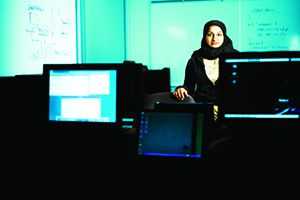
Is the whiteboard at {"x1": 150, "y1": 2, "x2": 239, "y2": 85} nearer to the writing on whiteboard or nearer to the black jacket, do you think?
the writing on whiteboard

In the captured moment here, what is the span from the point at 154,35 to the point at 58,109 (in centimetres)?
331

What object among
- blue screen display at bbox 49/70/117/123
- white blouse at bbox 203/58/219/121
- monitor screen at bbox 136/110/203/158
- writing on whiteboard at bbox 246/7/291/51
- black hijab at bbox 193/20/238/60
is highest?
writing on whiteboard at bbox 246/7/291/51

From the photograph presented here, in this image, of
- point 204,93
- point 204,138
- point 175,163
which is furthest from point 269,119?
point 204,93

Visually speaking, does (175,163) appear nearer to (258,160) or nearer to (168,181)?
(168,181)

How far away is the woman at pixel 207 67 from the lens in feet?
8.96

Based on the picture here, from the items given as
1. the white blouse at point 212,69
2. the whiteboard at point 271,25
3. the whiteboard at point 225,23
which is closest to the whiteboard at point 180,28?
the whiteboard at point 225,23

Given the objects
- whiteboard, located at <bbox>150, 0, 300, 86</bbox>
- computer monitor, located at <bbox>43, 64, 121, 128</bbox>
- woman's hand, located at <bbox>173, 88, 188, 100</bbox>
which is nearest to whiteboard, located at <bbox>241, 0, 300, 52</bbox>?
whiteboard, located at <bbox>150, 0, 300, 86</bbox>

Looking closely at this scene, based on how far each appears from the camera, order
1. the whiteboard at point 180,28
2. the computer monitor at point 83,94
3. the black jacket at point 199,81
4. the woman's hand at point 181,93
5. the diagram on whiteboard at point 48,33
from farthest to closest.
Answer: the whiteboard at point 180,28
the black jacket at point 199,81
the diagram on whiteboard at point 48,33
the woman's hand at point 181,93
the computer monitor at point 83,94

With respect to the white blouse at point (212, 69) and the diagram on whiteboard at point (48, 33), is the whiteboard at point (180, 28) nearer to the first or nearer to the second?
the diagram on whiteboard at point (48, 33)

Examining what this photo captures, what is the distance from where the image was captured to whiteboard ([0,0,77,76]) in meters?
2.31

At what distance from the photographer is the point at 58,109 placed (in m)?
1.56

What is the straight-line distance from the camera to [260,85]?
4.36ft

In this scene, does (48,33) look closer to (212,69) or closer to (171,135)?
(212,69)

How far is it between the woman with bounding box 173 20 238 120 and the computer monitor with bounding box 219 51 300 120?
1.34 meters
